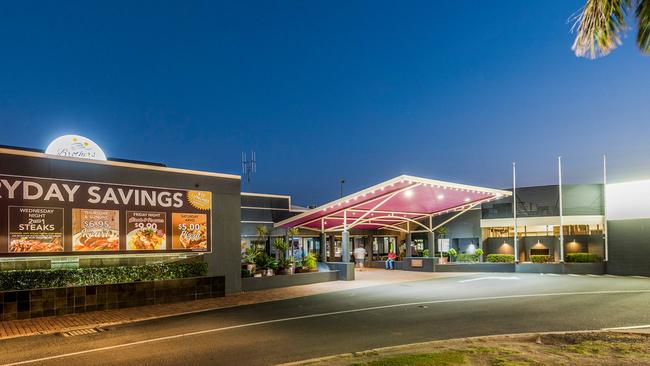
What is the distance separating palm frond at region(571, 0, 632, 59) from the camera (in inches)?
278

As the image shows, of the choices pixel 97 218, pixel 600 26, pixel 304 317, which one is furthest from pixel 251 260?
pixel 600 26

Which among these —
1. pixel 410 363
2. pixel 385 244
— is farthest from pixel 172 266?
pixel 385 244

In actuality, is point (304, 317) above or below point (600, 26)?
below

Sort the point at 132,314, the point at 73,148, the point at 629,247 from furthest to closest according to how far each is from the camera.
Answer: the point at 629,247 → the point at 73,148 → the point at 132,314

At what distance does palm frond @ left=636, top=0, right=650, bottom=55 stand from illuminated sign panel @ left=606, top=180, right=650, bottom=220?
17664 millimetres

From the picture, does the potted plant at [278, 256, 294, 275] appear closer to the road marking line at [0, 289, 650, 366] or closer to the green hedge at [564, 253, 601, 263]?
the road marking line at [0, 289, 650, 366]

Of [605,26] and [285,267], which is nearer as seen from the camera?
[605,26]

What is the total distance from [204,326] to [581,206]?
93.7 feet

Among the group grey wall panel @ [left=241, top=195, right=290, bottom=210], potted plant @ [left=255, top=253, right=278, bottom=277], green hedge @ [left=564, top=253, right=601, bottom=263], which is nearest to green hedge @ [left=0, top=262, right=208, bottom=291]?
potted plant @ [left=255, top=253, right=278, bottom=277]

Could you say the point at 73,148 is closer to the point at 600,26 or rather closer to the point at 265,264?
the point at 265,264

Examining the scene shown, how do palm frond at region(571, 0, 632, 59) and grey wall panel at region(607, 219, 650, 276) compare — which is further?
grey wall panel at region(607, 219, 650, 276)

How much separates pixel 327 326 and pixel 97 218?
794 cm

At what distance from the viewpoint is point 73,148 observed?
582 inches

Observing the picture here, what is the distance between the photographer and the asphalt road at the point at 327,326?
812cm
